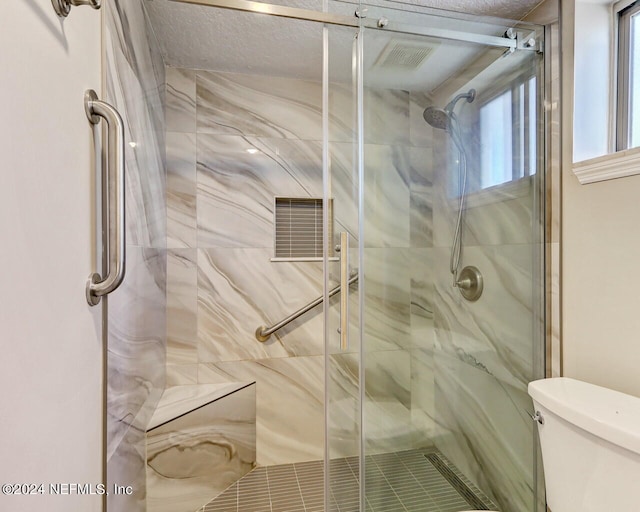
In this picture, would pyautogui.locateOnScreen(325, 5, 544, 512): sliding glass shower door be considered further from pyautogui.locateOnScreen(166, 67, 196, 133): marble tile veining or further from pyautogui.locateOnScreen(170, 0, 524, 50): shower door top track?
pyautogui.locateOnScreen(166, 67, 196, 133): marble tile veining

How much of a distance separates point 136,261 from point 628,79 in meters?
1.90

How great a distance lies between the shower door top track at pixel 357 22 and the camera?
114 cm

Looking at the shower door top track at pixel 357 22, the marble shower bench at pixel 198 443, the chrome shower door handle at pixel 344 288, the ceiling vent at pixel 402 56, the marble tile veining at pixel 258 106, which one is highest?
the marble tile veining at pixel 258 106

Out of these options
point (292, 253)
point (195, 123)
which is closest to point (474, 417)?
point (292, 253)

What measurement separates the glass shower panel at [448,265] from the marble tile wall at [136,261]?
2.73ft

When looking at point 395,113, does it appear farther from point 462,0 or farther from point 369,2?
point 462,0

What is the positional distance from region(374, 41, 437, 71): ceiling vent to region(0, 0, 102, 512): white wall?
0.90 metres

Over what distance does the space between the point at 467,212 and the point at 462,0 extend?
3.10 feet

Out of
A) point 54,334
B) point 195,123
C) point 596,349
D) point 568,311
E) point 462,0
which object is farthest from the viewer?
point 195,123

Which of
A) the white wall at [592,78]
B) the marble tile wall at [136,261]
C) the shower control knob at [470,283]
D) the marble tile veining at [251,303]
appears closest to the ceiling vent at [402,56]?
the white wall at [592,78]

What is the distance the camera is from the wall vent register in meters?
2.29

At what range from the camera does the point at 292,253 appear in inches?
90.5

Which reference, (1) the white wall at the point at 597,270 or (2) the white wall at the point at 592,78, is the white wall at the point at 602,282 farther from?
(2) the white wall at the point at 592,78

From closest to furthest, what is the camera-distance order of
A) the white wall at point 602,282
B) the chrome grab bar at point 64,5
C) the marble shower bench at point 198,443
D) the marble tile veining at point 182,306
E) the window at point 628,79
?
the chrome grab bar at point 64,5, the white wall at point 602,282, the window at point 628,79, the marble shower bench at point 198,443, the marble tile veining at point 182,306
